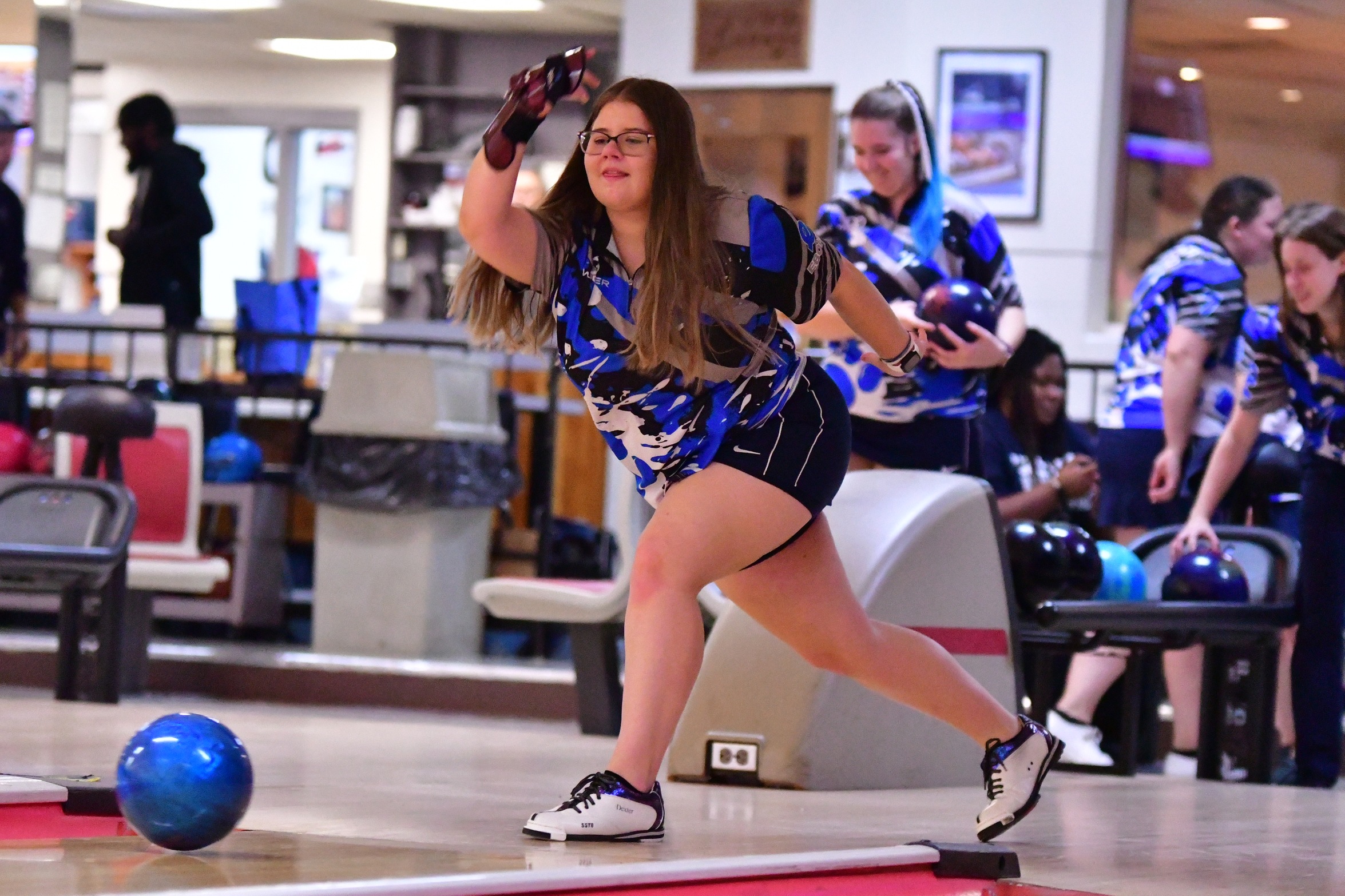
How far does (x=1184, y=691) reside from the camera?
555cm

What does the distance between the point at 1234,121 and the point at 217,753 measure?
359 inches

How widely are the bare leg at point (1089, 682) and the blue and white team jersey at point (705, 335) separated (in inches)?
104

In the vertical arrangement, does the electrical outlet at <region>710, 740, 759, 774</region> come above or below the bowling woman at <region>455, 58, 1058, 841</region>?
below

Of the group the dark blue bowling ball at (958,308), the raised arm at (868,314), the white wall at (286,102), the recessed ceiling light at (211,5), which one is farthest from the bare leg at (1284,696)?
the white wall at (286,102)

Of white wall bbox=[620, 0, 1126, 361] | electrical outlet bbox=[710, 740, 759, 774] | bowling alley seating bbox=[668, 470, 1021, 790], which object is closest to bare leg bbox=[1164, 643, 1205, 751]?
bowling alley seating bbox=[668, 470, 1021, 790]

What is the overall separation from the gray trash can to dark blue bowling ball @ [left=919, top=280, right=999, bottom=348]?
128 inches

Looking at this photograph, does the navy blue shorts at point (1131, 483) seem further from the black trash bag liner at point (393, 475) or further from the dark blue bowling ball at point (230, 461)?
the dark blue bowling ball at point (230, 461)

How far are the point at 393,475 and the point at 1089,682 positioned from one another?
297 centimetres

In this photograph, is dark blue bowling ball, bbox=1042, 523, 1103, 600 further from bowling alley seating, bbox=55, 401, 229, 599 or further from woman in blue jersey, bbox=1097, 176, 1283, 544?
bowling alley seating, bbox=55, 401, 229, 599

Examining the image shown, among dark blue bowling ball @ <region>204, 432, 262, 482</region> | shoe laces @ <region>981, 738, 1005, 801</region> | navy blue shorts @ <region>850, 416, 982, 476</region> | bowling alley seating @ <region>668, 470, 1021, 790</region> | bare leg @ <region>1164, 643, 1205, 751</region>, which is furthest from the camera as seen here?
dark blue bowling ball @ <region>204, 432, 262, 482</region>

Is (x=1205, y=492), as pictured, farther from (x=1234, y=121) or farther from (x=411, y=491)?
(x=1234, y=121)

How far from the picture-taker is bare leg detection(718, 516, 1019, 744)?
310 centimetres

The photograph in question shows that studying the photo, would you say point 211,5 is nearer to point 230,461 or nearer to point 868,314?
point 230,461

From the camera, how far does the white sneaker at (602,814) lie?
290 centimetres
